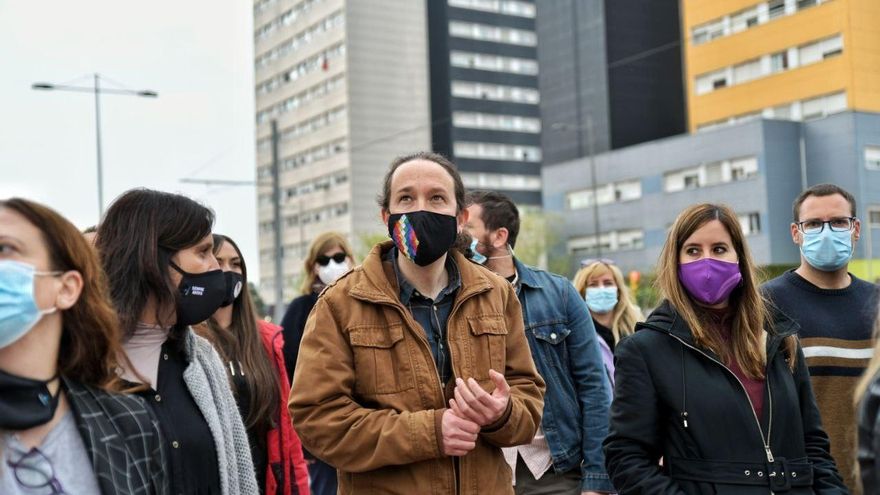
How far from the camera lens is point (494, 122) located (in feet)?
300

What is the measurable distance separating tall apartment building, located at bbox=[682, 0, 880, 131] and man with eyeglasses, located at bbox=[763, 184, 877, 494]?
4443 cm

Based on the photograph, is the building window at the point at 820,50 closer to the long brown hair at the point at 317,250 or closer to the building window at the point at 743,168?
the building window at the point at 743,168

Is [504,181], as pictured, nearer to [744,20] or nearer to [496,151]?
[496,151]

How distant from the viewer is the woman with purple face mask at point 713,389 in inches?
145

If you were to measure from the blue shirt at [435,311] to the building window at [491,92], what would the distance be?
88687 millimetres

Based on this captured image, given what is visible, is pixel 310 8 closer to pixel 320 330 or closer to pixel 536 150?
pixel 536 150

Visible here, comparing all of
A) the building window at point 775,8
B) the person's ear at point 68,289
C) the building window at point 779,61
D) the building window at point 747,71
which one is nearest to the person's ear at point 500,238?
the person's ear at point 68,289

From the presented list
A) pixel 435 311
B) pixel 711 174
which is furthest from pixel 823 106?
pixel 435 311

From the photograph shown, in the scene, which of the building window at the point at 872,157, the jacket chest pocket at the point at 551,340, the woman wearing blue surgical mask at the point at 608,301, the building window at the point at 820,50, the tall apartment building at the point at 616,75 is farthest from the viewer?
the tall apartment building at the point at 616,75

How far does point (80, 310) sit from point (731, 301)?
2.65 metres

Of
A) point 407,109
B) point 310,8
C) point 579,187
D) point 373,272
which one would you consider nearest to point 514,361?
point 373,272

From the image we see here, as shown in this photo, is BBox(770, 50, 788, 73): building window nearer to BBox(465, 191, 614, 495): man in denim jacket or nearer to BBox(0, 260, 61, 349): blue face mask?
BBox(465, 191, 614, 495): man in denim jacket

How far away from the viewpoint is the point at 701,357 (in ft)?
12.6

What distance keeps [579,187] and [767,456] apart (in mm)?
63295
